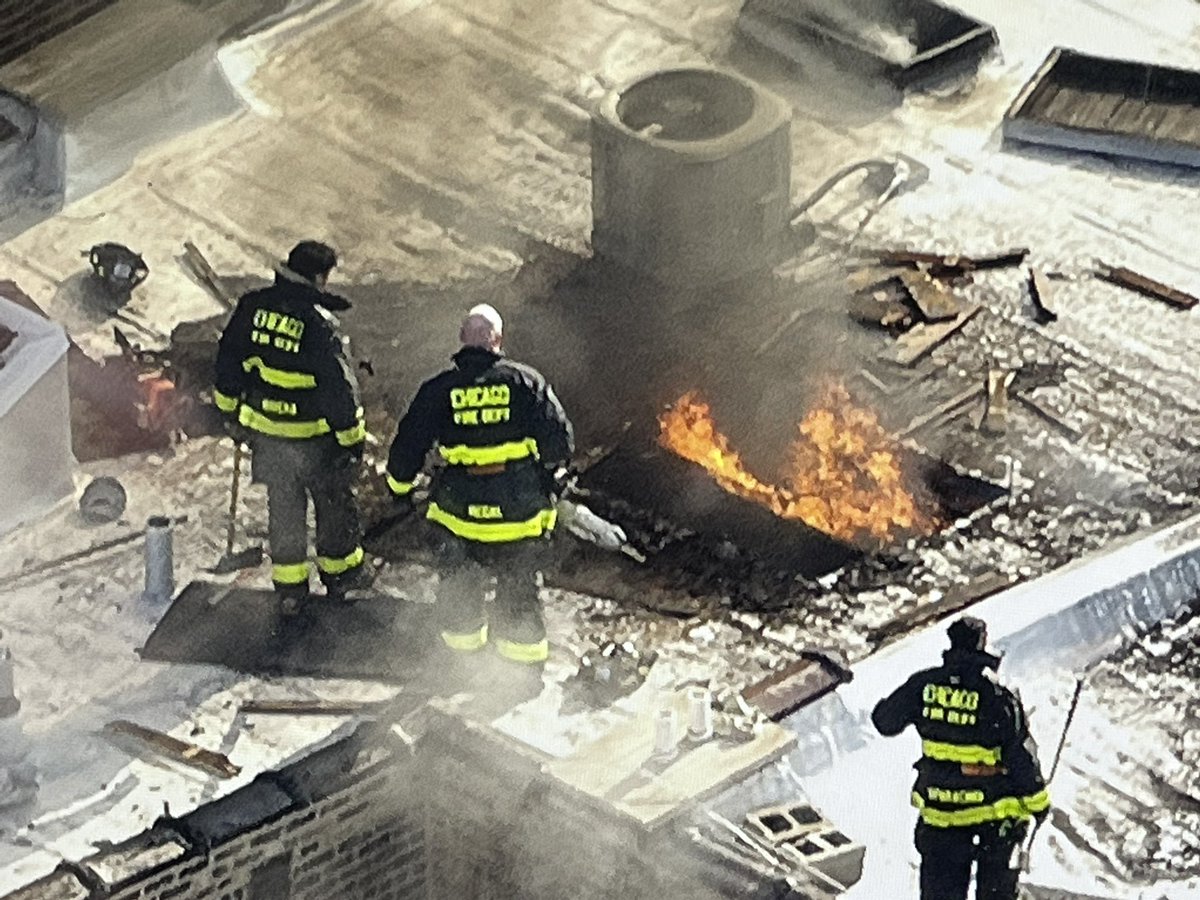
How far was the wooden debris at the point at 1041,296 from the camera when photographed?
18141mm

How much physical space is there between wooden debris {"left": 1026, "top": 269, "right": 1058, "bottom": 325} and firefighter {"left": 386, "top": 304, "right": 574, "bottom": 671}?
4987 millimetres

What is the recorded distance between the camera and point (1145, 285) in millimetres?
18391

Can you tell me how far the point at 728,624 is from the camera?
15.5 meters

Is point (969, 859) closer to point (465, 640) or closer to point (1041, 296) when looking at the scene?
point (465, 640)

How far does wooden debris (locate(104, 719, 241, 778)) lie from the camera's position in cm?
1397

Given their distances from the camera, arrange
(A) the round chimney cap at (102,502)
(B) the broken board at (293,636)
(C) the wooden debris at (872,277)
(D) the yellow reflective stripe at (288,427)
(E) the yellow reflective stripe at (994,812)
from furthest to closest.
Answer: (C) the wooden debris at (872,277)
(A) the round chimney cap at (102,502)
(B) the broken board at (293,636)
(D) the yellow reflective stripe at (288,427)
(E) the yellow reflective stripe at (994,812)

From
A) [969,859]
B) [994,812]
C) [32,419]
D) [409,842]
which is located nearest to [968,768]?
[994,812]

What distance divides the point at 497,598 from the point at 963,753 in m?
2.61

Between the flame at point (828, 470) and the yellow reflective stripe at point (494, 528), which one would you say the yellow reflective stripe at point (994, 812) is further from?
the flame at point (828, 470)

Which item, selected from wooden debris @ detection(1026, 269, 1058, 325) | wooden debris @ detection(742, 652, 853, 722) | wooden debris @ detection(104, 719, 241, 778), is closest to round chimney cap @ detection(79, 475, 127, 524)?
wooden debris @ detection(104, 719, 241, 778)

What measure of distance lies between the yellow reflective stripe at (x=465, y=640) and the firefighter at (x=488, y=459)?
24cm

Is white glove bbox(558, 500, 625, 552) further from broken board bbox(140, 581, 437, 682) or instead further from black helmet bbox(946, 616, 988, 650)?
black helmet bbox(946, 616, 988, 650)

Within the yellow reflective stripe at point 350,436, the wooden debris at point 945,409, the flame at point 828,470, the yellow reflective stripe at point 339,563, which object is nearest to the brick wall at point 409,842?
the yellow reflective stripe at point 339,563

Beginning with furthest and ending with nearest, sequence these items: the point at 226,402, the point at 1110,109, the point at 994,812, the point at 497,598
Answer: the point at 1110,109, the point at 226,402, the point at 497,598, the point at 994,812
